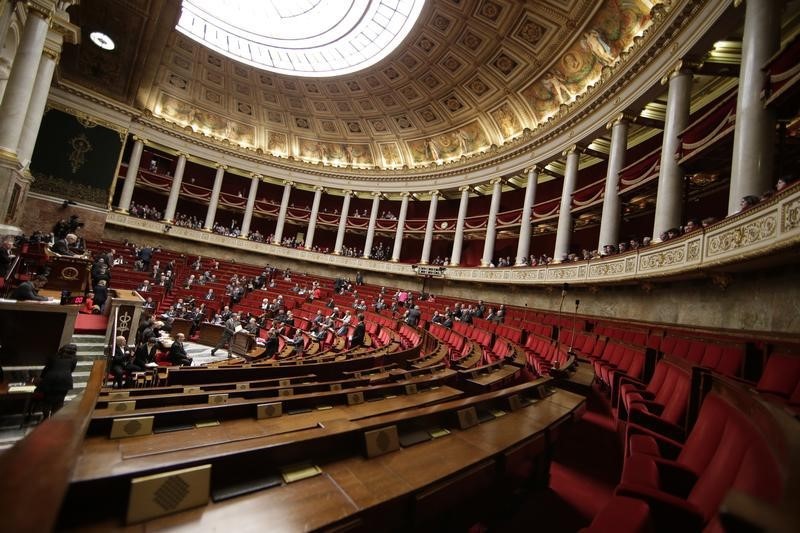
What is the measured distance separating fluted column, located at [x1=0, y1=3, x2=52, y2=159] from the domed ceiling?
421cm

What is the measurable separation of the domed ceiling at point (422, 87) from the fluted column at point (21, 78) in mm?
4213

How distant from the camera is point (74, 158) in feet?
52.5

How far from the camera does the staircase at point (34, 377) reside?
4094 mm

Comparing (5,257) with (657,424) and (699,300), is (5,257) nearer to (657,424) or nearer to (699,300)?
(657,424)

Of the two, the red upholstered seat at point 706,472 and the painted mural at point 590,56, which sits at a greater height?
the painted mural at point 590,56

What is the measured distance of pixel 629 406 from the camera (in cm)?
235

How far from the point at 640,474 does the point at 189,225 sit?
75.3 feet

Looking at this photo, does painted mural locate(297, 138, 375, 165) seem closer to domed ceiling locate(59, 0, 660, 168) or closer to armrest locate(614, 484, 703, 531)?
domed ceiling locate(59, 0, 660, 168)

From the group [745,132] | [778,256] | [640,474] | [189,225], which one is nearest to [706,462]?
[640,474]

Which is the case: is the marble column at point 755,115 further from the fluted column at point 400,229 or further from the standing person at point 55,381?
the fluted column at point 400,229

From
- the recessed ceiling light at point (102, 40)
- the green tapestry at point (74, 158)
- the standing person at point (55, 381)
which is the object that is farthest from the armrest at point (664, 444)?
the green tapestry at point (74, 158)

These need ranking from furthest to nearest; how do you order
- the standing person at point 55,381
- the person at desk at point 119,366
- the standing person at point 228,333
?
1. the standing person at point 228,333
2. the person at desk at point 119,366
3. the standing person at point 55,381

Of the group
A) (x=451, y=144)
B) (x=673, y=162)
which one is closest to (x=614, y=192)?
(x=673, y=162)

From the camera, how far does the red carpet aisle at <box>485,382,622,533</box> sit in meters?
1.84
